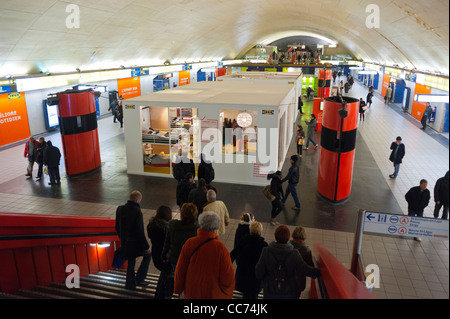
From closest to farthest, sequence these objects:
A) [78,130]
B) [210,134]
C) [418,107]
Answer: [210,134]
[78,130]
[418,107]

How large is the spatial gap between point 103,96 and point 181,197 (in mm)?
17136

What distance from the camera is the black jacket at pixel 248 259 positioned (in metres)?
3.85

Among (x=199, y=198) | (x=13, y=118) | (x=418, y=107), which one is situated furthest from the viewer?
(x=418, y=107)

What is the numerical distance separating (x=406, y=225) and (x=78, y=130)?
403 inches

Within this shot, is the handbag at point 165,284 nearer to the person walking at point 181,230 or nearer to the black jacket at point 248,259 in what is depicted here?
the person walking at point 181,230

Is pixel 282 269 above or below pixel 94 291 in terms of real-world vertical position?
above

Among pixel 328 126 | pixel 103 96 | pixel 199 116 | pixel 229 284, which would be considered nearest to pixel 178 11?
pixel 103 96

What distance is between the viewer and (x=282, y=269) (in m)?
3.27

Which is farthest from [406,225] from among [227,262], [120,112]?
[120,112]

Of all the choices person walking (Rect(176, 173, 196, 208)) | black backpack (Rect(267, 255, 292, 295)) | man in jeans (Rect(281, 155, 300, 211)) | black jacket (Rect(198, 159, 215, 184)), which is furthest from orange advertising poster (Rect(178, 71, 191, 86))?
black backpack (Rect(267, 255, 292, 295))

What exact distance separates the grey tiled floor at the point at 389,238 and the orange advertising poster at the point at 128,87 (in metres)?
7.85

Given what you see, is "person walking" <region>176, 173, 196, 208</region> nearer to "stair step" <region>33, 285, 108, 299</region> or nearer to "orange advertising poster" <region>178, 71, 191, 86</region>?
"stair step" <region>33, 285, 108, 299</region>

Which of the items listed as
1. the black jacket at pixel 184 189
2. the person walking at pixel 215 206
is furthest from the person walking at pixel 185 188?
the person walking at pixel 215 206

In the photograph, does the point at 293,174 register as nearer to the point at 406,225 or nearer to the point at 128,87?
the point at 406,225
